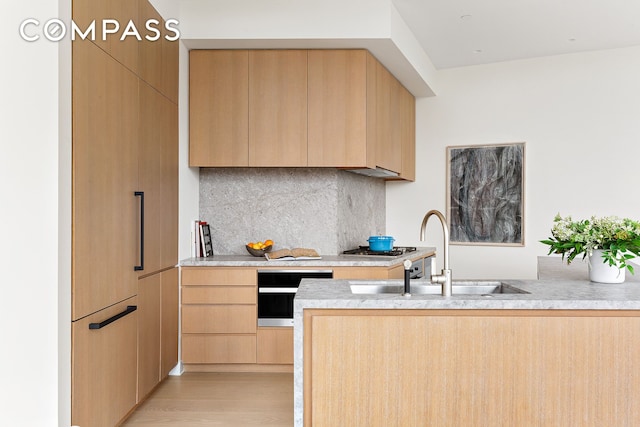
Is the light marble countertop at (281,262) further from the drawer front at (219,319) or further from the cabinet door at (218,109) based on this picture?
the cabinet door at (218,109)

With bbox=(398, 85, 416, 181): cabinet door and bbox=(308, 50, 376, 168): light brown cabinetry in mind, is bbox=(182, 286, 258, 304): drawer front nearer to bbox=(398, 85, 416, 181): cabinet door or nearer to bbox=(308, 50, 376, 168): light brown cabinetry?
bbox=(308, 50, 376, 168): light brown cabinetry

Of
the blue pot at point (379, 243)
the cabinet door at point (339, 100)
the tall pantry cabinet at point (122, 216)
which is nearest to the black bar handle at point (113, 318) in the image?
the tall pantry cabinet at point (122, 216)

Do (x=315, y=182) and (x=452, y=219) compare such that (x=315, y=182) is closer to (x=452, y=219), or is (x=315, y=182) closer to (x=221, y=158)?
(x=221, y=158)

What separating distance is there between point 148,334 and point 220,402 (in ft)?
2.07

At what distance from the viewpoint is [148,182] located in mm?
3398

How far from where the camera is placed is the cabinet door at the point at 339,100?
434 centimetres

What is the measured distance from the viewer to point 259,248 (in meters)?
4.40

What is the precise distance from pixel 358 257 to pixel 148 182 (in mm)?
1774

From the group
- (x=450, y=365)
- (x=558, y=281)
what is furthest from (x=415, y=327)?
(x=558, y=281)

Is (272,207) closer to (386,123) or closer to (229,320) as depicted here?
(229,320)

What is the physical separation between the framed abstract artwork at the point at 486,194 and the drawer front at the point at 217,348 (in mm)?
2710

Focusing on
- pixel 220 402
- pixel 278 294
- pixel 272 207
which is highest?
pixel 272 207

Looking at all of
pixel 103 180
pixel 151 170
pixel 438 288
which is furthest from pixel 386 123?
pixel 103 180

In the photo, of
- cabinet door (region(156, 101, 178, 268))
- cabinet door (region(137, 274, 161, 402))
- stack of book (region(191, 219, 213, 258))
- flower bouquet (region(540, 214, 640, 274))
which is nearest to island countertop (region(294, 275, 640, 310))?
flower bouquet (region(540, 214, 640, 274))
